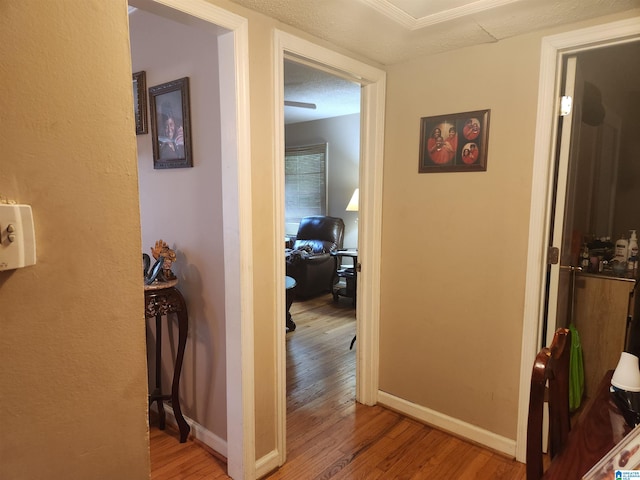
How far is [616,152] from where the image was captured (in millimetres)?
3459

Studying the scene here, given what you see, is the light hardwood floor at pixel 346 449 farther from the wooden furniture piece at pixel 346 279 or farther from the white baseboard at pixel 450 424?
the wooden furniture piece at pixel 346 279

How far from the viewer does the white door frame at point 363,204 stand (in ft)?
6.36

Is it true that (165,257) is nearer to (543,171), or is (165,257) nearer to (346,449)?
(346,449)

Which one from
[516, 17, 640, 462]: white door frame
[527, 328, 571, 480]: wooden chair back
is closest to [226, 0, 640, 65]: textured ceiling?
[516, 17, 640, 462]: white door frame

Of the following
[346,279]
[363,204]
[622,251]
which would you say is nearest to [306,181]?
[346,279]

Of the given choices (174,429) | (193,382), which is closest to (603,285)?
(193,382)

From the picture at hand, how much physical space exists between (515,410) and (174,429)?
1.88 m

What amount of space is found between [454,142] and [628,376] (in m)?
1.41

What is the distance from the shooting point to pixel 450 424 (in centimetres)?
239

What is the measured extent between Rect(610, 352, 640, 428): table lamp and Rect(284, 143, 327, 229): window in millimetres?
4711

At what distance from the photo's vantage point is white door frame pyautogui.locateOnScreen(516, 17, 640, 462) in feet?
5.90

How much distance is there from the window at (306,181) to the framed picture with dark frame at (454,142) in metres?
3.41

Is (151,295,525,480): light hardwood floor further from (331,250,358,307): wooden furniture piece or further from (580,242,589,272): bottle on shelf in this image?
(331,250,358,307): wooden furniture piece

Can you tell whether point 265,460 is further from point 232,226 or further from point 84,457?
point 84,457
